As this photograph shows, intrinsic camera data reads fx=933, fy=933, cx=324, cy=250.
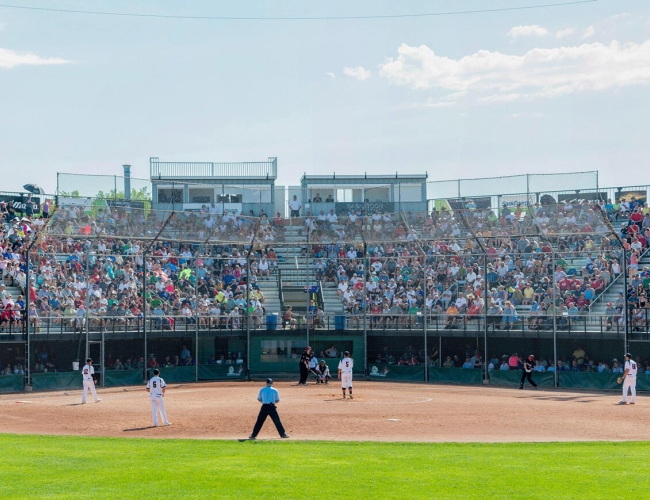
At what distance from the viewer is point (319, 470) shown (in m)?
17.4

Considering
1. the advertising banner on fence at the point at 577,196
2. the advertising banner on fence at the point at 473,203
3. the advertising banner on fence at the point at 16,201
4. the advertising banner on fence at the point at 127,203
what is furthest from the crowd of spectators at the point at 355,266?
the advertising banner on fence at the point at 473,203

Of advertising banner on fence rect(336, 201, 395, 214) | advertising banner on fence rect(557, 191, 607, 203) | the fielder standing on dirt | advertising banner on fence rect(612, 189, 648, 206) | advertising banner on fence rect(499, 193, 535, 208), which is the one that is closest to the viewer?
the fielder standing on dirt

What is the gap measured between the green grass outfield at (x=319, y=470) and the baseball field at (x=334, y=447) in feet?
0.12

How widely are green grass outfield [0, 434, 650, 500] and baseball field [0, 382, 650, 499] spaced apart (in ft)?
0.12

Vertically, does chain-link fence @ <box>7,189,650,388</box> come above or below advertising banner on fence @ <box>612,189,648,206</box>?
below

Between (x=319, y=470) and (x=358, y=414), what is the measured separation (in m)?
10.6

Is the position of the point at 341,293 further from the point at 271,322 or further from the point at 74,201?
the point at 74,201

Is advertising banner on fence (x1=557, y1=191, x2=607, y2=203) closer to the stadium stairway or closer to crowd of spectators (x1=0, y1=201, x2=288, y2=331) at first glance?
crowd of spectators (x1=0, y1=201, x2=288, y2=331)

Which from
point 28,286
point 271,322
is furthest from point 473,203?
point 28,286

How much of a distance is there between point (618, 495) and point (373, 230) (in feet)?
90.8

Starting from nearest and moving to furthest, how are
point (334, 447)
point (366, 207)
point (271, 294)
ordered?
point (334, 447)
point (271, 294)
point (366, 207)

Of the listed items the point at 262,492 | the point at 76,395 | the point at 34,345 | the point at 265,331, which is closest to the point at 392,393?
the point at 265,331

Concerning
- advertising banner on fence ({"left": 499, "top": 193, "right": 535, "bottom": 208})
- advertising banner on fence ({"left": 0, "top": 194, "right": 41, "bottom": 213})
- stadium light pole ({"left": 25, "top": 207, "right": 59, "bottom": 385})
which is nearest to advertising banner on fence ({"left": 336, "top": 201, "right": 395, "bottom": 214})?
advertising banner on fence ({"left": 499, "top": 193, "right": 535, "bottom": 208})

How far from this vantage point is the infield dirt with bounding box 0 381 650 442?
78.7ft
